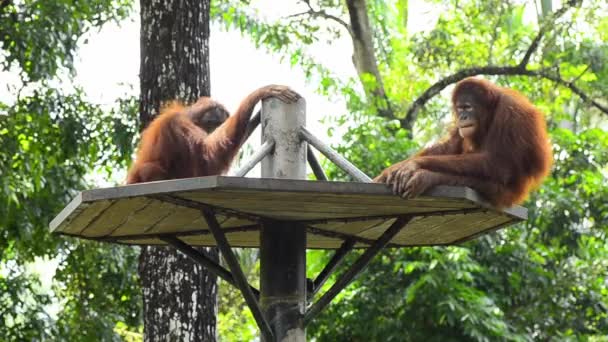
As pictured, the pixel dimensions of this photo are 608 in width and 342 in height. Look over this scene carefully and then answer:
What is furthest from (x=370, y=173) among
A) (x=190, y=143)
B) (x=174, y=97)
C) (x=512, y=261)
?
(x=190, y=143)

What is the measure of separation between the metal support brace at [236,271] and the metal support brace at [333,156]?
429 millimetres

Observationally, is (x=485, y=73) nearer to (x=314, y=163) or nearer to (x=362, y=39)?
(x=362, y=39)

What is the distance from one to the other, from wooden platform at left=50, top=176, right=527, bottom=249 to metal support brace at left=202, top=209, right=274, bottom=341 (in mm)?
54

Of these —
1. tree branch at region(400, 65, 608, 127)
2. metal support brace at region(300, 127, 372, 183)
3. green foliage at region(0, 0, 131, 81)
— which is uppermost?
tree branch at region(400, 65, 608, 127)

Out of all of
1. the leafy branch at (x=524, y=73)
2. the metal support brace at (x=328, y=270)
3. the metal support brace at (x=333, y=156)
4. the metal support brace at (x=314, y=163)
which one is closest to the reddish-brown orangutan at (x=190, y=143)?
the metal support brace at (x=314, y=163)

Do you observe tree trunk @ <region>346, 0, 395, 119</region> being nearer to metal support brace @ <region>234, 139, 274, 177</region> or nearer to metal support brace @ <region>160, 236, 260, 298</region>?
metal support brace @ <region>160, 236, 260, 298</region>

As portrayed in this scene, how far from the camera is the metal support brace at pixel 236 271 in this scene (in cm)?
339

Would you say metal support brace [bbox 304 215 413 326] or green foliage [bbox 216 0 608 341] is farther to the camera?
green foliage [bbox 216 0 608 341]

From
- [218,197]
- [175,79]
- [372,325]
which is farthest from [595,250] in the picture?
[218,197]

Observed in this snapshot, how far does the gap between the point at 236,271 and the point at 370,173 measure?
6.56 m

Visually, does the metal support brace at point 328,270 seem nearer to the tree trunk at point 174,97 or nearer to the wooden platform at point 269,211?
the wooden platform at point 269,211

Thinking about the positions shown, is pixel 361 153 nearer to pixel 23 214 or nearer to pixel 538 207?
pixel 538 207

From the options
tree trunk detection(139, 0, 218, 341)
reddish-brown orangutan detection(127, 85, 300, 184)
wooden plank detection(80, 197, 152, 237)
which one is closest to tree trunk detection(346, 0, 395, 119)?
tree trunk detection(139, 0, 218, 341)

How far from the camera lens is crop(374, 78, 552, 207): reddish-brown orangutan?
3393mm
